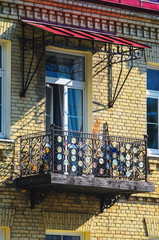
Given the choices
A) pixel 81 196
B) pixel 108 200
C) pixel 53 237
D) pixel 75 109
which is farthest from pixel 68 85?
pixel 53 237

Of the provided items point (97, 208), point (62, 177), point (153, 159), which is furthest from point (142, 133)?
point (62, 177)

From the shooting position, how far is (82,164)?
1753 centimetres

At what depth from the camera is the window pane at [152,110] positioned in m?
20.2

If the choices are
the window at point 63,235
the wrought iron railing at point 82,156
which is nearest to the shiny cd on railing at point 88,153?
the wrought iron railing at point 82,156

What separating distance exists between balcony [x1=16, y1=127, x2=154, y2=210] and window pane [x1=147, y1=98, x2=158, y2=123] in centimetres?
158

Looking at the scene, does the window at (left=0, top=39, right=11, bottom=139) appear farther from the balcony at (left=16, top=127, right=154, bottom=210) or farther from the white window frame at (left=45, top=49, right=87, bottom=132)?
the white window frame at (left=45, top=49, right=87, bottom=132)

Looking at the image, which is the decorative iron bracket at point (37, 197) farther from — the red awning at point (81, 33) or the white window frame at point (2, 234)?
the red awning at point (81, 33)

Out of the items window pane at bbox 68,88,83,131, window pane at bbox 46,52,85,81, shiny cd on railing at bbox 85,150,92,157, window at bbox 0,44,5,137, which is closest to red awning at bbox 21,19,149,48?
window pane at bbox 46,52,85,81

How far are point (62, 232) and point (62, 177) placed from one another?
74.3 inches

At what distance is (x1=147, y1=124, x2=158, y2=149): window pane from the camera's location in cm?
2009

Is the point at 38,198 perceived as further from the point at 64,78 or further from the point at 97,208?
the point at 64,78

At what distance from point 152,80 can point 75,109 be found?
2282 millimetres

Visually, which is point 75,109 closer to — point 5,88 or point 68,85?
point 68,85

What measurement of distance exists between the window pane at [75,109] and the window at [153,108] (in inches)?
71.1
